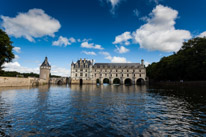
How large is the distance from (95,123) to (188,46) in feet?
195

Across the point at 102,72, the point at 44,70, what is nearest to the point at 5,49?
the point at 44,70

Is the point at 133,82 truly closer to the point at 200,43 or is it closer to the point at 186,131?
the point at 200,43

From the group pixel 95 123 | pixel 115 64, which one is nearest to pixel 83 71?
pixel 115 64

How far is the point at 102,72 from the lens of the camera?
80312mm

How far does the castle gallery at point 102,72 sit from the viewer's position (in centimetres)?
7938

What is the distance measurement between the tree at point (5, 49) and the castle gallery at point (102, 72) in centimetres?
4318

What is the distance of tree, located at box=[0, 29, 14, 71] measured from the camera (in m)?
34.1

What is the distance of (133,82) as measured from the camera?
80.3 meters

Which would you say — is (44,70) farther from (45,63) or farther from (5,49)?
(5,49)

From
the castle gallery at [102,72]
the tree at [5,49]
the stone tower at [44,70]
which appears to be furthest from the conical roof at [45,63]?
the tree at [5,49]

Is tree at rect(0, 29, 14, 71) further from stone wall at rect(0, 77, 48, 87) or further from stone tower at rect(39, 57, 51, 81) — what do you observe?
stone tower at rect(39, 57, 51, 81)

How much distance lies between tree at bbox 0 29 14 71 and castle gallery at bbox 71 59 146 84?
43185mm

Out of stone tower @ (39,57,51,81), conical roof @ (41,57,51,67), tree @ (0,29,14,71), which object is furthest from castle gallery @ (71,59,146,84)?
tree @ (0,29,14,71)

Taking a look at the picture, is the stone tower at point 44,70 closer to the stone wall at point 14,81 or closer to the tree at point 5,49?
the stone wall at point 14,81
